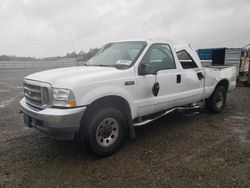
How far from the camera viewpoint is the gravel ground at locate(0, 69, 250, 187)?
9.14 ft

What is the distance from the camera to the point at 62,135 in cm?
301

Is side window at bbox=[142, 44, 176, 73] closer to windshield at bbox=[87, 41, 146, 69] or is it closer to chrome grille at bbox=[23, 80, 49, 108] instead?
windshield at bbox=[87, 41, 146, 69]

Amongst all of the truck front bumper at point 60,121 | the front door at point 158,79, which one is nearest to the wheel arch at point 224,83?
the front door at point 158,79

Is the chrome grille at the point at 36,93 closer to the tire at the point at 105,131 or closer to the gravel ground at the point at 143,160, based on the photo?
the tire at the point at 105,131

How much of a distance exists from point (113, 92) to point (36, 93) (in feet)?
3.94

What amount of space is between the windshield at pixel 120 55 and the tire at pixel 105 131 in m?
0.88

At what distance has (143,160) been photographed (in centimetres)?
331

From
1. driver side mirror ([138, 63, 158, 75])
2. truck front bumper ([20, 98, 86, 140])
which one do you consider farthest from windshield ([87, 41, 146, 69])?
truck front bumper ([20, 98, 86, 140])

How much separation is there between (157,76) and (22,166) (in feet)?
8.76

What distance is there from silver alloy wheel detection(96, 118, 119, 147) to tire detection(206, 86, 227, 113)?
130 inches

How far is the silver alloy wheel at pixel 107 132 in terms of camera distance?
333cm

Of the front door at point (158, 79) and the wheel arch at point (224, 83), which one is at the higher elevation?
the front door at point (158, 79)

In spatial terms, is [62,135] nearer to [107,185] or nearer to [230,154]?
[107,185]

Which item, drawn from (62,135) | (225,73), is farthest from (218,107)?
(62,135)
